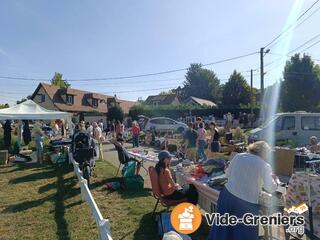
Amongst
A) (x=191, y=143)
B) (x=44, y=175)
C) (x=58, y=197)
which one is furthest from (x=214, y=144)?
(x=58, y=197)

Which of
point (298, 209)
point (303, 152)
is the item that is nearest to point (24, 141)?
point (303, 152)

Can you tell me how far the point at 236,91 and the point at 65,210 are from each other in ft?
185

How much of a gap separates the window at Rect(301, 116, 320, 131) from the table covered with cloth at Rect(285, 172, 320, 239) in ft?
36.2

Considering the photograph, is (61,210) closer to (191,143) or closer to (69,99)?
(191,143)

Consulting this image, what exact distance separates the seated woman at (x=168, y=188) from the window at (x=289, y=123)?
10440 mm

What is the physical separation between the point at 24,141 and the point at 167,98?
1874 inches

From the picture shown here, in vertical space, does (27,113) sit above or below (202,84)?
below

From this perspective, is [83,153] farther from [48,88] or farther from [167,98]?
[167,98]

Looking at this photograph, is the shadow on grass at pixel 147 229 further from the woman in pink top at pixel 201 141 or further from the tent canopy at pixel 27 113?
the tent canopy at pixel 27 113

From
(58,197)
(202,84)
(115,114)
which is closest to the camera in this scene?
(58,197)

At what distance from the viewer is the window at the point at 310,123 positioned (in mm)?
15227

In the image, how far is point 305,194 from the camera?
4.95 m

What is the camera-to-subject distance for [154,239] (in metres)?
5.57

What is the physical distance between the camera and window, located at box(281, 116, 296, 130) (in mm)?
15252
